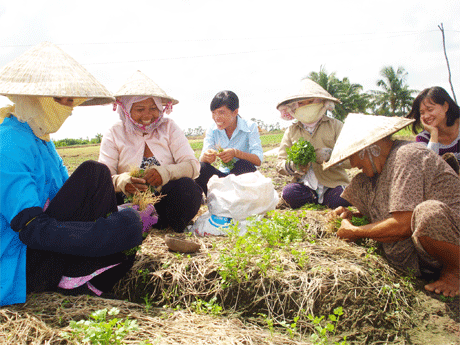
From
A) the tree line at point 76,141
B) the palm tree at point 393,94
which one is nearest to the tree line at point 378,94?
the palm tree at point 393,94

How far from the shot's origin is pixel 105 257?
102 inches

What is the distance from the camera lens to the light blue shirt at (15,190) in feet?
7.09

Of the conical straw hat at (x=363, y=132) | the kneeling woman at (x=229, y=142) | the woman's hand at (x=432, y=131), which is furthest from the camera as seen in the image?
the kneeling woman at (x=229, y=142)

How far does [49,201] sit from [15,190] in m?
A: 0.46

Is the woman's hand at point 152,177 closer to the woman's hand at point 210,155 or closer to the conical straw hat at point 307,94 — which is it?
the woman's hand at point 210,155

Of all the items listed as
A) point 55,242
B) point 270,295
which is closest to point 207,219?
point 270,295

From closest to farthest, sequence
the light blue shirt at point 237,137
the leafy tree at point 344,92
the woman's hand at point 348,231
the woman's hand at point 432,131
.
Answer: the woman's hand at point 348,231
the woman's hand at point 432,131
the light blue shirt at point 237,137
the leafy tree at point 344,92

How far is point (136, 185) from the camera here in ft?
11.3

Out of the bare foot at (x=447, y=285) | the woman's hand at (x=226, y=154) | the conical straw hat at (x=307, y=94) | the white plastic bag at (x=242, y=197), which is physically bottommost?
the bare foot at (x=447, y=285)

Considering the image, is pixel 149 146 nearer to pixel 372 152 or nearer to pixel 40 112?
pixel 40 112

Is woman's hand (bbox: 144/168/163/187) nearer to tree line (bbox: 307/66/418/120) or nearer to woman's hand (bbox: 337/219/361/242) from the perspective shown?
woman's hand (bbox: 337/219/361/242)

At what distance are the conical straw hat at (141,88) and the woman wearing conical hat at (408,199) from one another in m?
1.88

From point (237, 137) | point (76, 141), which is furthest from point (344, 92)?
point (237, 137)

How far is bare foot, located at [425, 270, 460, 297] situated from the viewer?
8.27ft
